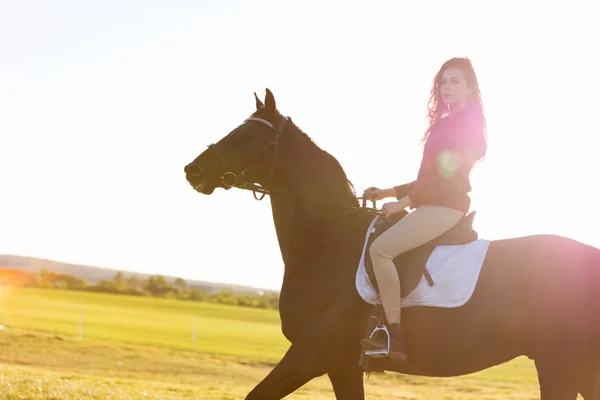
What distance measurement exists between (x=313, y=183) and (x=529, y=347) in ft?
7.42

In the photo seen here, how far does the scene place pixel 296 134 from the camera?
554 cm

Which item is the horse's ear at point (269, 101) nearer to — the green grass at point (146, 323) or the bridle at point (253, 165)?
the bridle at point (253, 165)

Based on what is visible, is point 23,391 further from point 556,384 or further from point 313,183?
point 556,384

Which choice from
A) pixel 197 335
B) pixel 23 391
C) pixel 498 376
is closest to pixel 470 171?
pixel 23 391

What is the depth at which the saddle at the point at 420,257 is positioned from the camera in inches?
197

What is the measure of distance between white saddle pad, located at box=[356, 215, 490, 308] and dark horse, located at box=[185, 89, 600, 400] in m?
0.07

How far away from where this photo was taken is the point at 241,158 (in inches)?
211

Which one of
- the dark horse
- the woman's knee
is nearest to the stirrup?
the dark horse

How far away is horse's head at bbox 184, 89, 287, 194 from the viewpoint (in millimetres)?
5312

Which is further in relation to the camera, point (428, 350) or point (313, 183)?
point (313, 183)

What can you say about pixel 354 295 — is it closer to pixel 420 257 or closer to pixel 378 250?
pixel 378 250

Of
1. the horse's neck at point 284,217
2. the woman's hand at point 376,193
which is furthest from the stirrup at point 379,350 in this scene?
the woman's hand at point 376,193

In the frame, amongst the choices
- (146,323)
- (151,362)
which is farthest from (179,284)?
(151,362)

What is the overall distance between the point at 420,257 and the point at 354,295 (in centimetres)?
64
